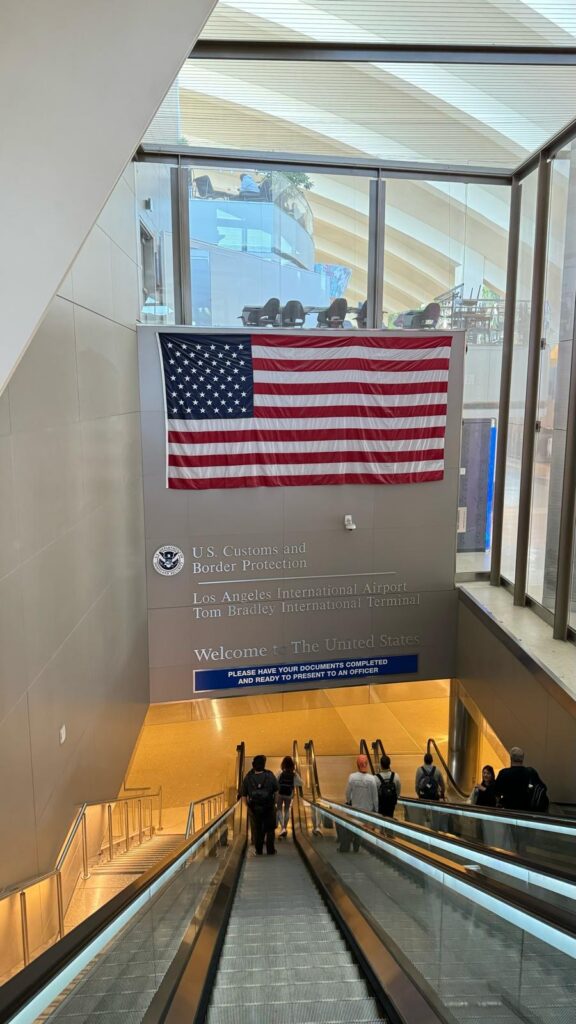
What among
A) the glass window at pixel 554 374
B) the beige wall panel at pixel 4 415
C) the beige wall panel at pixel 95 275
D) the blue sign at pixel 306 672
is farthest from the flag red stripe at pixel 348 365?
the beige wall panel at pixel 4 415

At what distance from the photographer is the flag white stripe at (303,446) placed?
36.3 feet

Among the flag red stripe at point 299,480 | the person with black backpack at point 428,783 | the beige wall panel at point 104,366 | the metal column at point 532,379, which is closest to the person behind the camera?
the beige wall panel at point 104,366

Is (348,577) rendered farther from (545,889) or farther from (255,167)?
(545,889)

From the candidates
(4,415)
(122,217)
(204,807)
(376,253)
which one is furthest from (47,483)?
(376,253)

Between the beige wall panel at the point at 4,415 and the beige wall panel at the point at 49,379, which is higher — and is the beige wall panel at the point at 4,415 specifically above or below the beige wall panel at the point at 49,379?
below

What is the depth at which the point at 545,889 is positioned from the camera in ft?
8.25

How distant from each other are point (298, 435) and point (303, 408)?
44 centimetres

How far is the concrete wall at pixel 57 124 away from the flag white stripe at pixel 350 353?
9.45m

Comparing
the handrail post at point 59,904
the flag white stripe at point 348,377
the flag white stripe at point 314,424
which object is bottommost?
the handrail post at point 59,904

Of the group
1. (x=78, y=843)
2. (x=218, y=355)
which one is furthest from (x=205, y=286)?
(x=78, y=843)

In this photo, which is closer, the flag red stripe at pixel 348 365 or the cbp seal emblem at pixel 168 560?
the flag red stripe at pixel 348 365

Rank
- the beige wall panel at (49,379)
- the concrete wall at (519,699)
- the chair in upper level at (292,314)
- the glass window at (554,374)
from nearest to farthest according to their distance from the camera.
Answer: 1. the beige wall panel at (49,379)
2. the concrete wall at (519,699)
3. the glass window at (554,374)
4. the chair in upper level at (292,314)

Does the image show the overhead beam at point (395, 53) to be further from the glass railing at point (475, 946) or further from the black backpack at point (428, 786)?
the black backpack at point (428, 786)

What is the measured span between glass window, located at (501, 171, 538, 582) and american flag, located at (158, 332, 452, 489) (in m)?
1.13
